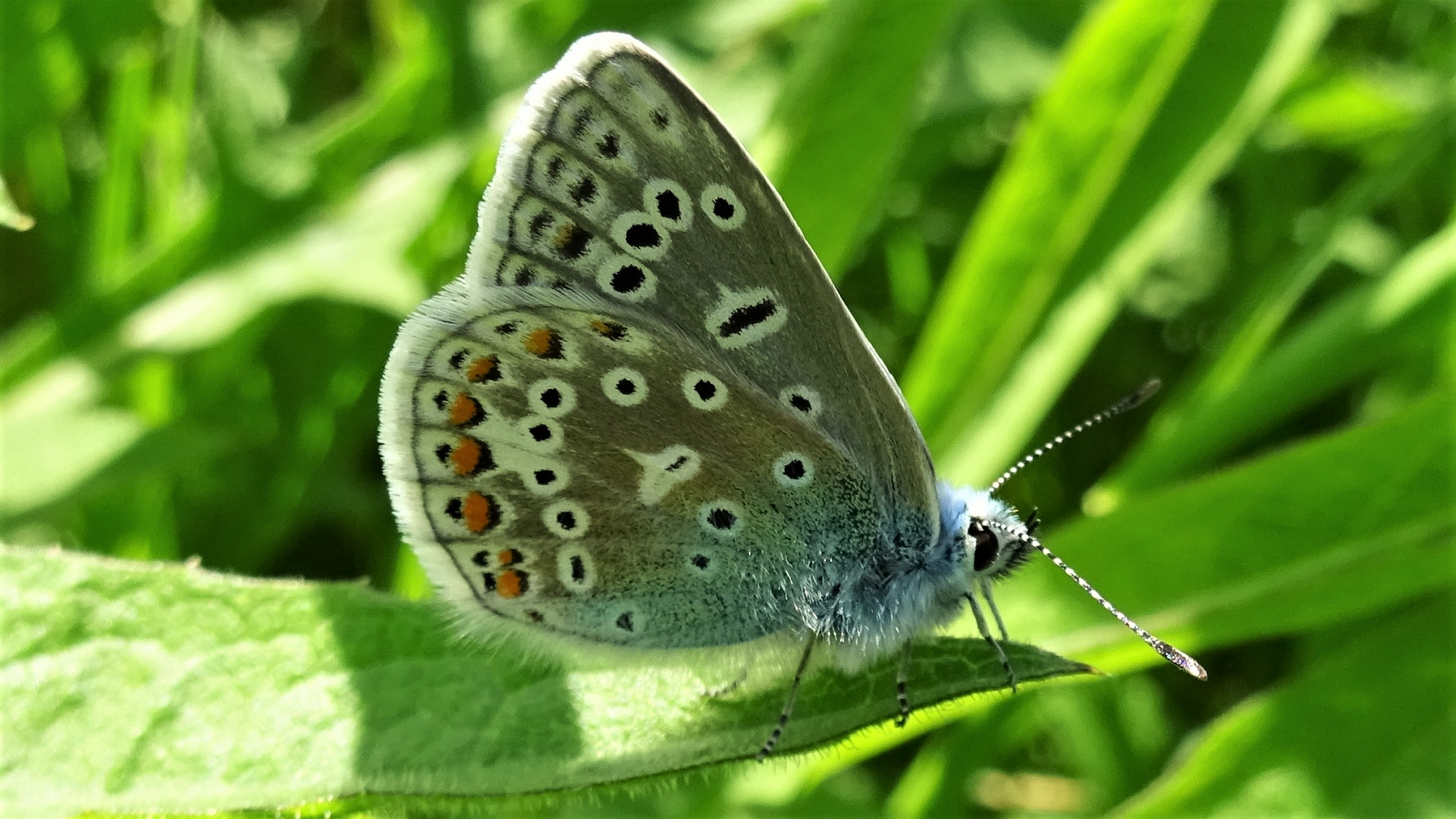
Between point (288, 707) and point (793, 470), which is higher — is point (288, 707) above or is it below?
below

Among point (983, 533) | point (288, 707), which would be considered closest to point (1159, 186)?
point (983, 533)

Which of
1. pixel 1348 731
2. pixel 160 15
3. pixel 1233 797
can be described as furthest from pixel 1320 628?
pixel 160 15

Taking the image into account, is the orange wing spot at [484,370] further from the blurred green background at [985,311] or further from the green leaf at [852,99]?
the green leaf at [852,99]

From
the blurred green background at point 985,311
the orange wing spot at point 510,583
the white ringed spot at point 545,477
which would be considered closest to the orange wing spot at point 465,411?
the white ringed spot at point 545,477

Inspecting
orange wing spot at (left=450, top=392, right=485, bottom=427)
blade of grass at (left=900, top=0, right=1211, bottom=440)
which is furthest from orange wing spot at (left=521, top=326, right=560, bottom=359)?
blade of grass at (left=900, top=0, right=1211, bottom=440)

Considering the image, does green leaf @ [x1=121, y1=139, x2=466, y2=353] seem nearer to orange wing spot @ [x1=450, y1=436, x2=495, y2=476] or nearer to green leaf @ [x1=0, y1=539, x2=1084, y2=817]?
orange wing spot @ [x1=450, y1=436, x2=495, y2=476]

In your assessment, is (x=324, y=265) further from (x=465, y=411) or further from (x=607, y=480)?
(x=607, y=480)
